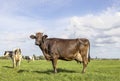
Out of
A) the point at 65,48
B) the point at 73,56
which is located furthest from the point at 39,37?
the point at 73,56

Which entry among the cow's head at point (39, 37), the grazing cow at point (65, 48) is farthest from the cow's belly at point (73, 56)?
the cow's head at point (39, 37)

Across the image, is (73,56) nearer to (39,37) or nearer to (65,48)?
(65,48)

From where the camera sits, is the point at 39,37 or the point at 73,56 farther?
the point at 73,56

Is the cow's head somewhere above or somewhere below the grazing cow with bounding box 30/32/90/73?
above

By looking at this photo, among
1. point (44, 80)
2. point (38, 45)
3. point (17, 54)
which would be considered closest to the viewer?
point (44, 80)

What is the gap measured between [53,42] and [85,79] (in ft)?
16.8

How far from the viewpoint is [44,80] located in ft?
60.8

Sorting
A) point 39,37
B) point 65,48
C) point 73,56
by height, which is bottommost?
point 73,56

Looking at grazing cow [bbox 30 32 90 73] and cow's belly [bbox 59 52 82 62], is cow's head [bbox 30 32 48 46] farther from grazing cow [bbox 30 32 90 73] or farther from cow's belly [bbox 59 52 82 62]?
cow's belly [bbox 59 52 82 62]

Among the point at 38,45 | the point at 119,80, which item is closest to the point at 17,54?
the point at 38,45

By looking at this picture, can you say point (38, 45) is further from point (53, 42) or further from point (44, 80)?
point (44, 80)

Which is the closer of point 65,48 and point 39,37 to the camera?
point 39,37

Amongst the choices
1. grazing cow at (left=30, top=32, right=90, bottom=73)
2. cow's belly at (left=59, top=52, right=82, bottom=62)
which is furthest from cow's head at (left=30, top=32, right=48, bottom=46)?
cow's belly at (left=59, top=52, right=82, bottom=62)

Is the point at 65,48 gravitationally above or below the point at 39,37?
below
